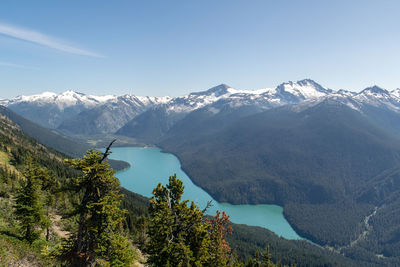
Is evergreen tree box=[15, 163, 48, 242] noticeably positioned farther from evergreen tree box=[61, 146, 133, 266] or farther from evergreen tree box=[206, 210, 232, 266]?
evergreen tree box=[206, 210, 232, 266]

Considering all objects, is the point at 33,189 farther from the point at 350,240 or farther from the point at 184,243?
the point at 350,240

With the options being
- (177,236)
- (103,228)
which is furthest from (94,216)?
(177,236)

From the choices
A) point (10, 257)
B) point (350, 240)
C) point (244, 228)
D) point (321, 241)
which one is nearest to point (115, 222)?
point (10, 257)

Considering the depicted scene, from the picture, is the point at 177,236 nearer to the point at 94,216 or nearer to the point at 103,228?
the point at 103,228

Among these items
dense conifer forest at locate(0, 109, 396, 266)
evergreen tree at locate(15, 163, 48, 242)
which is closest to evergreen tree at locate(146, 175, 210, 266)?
dense conifer forest at locate(0, 109, 396, 266)

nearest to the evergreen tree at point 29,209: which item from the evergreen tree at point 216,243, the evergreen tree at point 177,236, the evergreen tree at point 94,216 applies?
the evergreen tree at point 94,216

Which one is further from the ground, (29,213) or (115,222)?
(115,222)
